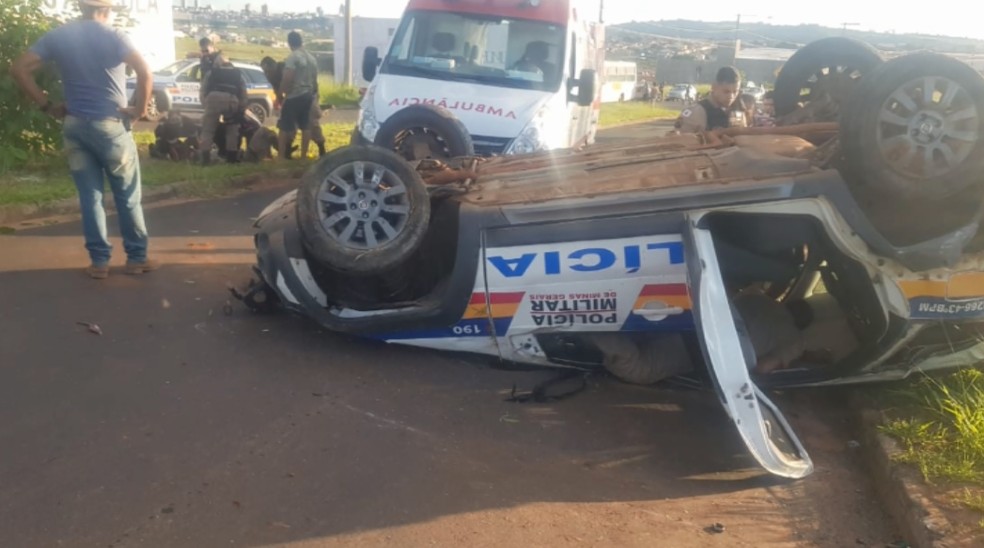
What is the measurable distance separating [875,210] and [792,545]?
6.30 ft

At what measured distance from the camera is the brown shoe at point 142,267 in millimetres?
6996

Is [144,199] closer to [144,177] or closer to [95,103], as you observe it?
[144,177]

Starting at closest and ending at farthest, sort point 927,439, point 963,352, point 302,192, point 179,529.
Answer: point 179,529
point 927,439
point 963,352
point 302,192

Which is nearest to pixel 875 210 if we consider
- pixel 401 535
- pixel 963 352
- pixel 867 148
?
pixel 867 148

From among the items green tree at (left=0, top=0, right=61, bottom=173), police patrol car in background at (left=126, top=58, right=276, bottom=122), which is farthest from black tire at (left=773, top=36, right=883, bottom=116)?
police patrol car in background at (left=126, top=58, right=276, bottom=122)

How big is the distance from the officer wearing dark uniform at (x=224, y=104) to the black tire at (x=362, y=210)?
24.2ft

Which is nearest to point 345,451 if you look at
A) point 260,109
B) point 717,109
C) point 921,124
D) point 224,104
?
point 921,124

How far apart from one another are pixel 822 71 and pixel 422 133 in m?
3.27

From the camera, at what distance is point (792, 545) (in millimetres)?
3744

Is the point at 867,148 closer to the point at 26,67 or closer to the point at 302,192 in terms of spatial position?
the point at 302,192

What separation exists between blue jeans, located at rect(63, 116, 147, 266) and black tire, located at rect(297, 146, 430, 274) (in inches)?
87.0

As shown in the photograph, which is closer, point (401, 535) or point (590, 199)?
point (401, 535)

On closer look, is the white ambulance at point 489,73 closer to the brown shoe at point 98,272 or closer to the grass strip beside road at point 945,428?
the brown shoe at point 98,272

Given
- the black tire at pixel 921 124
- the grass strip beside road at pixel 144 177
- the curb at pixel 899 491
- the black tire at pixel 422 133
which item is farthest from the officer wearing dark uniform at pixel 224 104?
the curb at pixel 899 491
